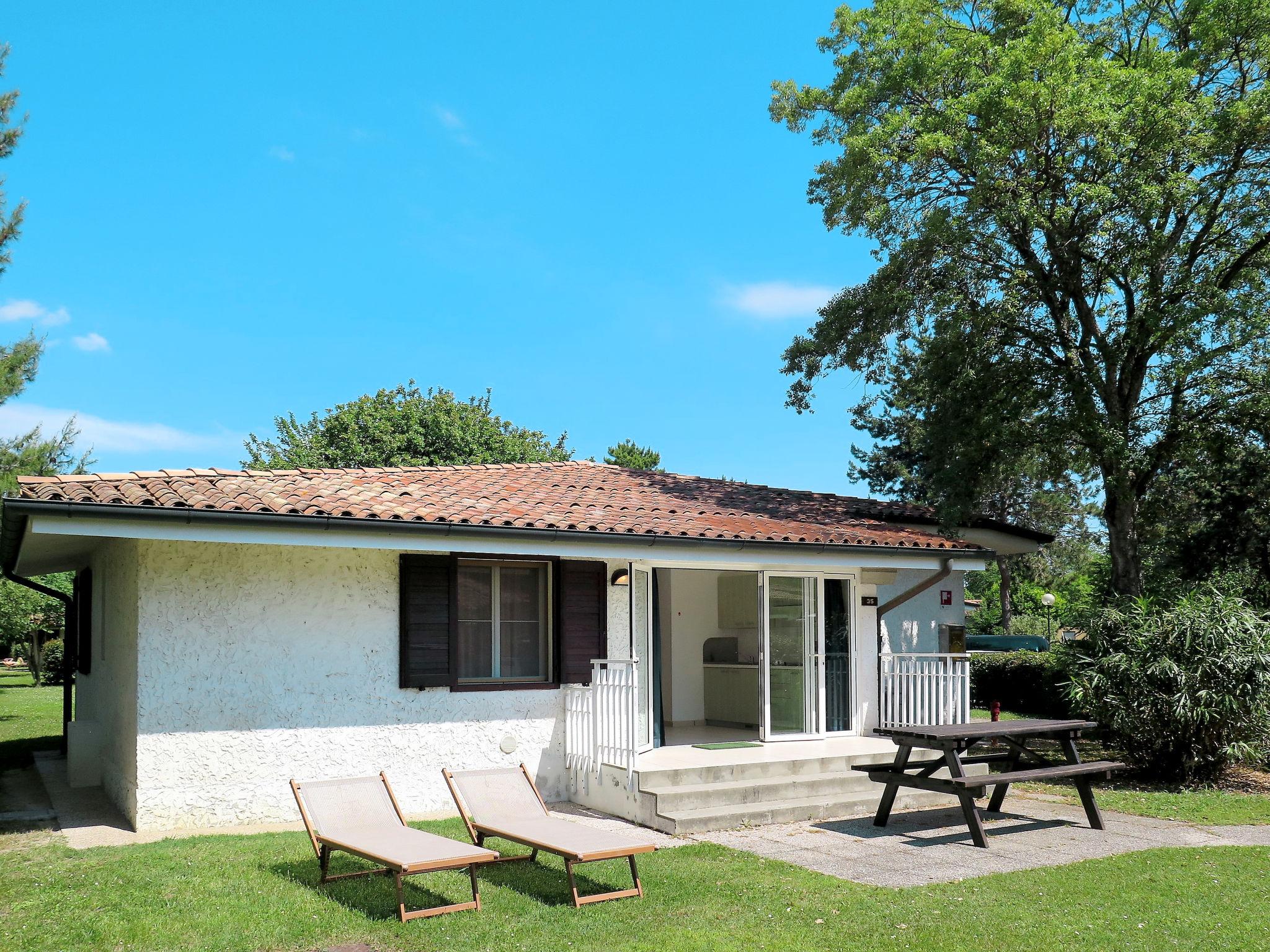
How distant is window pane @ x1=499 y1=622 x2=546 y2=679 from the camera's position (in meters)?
10.7

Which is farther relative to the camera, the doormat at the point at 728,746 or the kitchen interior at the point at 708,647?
the kitchen interior at the point at 708,647

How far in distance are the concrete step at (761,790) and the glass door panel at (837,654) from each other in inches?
65.3

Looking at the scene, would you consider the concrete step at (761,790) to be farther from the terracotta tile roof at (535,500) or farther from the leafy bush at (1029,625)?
the leafy bush at (1029,625)

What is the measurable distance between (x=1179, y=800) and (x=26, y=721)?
Result: 20085 millimetres

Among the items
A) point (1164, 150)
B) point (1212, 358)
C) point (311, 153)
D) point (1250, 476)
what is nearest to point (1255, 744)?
point (1212, 358)

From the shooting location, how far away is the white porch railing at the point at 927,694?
492 inches

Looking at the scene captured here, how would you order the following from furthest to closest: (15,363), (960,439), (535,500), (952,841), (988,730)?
(15,363) < (960,439) < (535,500) < (988,730) < (952,841)

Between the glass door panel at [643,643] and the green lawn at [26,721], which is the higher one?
the glass door panel at [643,643]

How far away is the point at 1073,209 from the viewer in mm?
14078

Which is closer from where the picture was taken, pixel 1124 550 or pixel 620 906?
pixel 620 906

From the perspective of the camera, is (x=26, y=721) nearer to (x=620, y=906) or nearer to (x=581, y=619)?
(x=581, y=619)

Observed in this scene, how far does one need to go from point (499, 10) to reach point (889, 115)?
19.6ft

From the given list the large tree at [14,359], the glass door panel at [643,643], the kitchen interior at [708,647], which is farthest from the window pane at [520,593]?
the large tree at [14,359]

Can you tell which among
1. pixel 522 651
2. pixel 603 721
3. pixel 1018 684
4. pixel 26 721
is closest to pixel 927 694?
pixel 603 721
